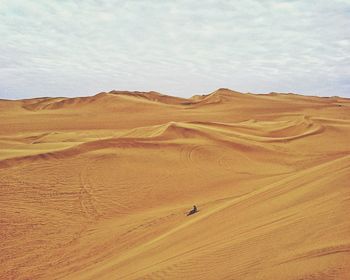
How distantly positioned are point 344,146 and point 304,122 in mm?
4620

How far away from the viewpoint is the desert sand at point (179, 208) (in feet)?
16.5

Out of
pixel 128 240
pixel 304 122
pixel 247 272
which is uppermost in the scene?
pixel 304 122

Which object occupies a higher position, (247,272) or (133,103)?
(133,103)

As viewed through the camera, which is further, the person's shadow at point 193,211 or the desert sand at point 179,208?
the person's shadow at point 193,211

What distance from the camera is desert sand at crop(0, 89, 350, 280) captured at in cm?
503

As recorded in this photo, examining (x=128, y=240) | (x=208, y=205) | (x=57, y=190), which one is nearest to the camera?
(x=128, y=240)

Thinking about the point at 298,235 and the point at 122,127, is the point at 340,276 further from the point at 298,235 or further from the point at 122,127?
the point at 122,127

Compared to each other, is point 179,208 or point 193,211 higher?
point 193,211

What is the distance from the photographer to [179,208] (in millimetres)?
8688

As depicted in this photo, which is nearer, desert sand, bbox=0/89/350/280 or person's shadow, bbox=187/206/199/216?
desert sand, bbox=0/89/350/280

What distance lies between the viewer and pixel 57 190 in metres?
9.67

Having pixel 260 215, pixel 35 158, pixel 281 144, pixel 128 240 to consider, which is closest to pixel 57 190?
pixel 35 158

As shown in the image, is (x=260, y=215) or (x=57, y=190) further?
(x=57, y=190)

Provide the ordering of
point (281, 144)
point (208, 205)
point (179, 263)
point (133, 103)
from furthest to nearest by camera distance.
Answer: point (133, 103) < point (281, 144) < point (208, 205) < point (179, 263)
